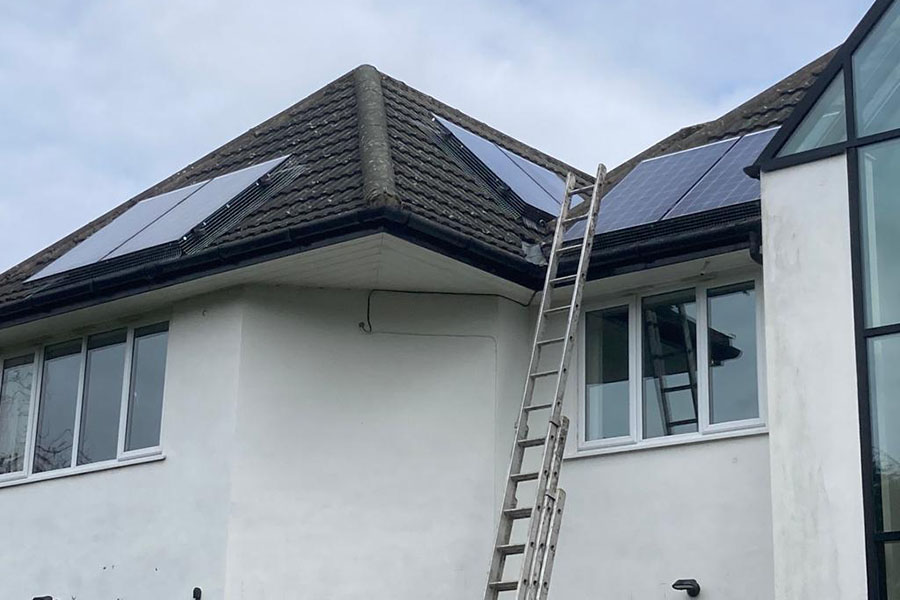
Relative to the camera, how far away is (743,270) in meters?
13.1

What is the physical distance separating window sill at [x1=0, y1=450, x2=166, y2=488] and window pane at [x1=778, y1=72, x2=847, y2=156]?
630cm

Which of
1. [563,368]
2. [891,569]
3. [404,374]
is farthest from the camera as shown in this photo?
[404,374]

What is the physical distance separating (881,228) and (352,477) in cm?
523

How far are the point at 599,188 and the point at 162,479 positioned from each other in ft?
15.5

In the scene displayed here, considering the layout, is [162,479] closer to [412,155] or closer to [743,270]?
[412,155]

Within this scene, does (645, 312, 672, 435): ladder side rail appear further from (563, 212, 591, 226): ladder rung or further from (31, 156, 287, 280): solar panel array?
(31, 156, 287, 280): solar panel array

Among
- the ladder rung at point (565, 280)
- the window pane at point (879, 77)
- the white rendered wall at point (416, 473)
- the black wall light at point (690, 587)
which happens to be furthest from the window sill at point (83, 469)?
the window pane at point (879, 77)

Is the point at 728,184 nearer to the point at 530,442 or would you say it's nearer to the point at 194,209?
the point at 530,442

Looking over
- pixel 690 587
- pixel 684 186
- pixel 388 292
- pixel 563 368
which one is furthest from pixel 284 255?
pixel 690 587

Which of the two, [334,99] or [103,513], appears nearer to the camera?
[103,513]

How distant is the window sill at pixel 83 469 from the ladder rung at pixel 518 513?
3.73 metres

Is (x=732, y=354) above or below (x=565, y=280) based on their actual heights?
below

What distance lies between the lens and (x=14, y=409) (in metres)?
15.8

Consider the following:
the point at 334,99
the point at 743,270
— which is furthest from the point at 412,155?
the point at 743,270
